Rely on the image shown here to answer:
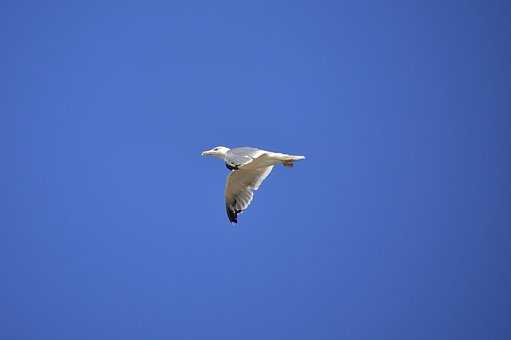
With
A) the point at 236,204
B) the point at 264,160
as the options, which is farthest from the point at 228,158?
the point at 236,204

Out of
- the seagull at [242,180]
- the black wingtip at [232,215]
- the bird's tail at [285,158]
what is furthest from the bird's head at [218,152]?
the bird's tail at [285,158]

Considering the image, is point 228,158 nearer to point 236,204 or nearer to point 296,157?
point 296,157

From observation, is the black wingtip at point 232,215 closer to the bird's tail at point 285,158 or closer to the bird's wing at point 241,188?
the bird's wing at point 241,188

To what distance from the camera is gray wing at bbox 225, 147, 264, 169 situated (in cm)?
1252

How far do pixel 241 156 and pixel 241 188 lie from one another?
2270 mm

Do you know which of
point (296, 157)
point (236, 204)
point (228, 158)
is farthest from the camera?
point (236, 204)

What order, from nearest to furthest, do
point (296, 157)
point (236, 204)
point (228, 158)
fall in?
point (228, 158)
point (296, 157)
point (236, 204)

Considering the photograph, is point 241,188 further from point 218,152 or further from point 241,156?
point 241,156

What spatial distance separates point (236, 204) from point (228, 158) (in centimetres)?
254

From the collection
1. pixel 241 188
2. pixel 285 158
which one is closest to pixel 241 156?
pixel 285 158

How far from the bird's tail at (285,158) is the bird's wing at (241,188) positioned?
885 millimetres

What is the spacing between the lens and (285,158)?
45.6 ft

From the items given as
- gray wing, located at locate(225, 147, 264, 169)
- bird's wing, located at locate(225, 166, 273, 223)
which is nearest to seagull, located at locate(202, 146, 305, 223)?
bird's wing, located at locate(225, 166, 273, 223)

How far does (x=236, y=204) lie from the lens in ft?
49.7
